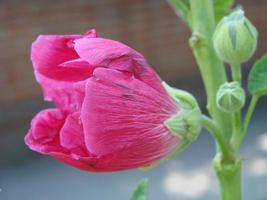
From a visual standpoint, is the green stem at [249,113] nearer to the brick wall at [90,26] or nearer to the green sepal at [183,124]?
the green sepal at [183,124]

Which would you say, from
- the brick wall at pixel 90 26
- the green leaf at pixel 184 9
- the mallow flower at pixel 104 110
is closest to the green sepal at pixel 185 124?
the mallow flower at pixel 104 110

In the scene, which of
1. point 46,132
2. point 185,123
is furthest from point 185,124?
point 46,132

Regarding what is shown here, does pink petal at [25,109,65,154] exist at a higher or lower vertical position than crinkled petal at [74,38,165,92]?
lower

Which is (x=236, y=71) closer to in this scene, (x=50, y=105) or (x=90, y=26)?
(x=50, y=105)

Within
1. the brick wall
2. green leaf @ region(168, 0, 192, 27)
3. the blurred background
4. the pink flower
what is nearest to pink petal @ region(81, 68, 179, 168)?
the pink flower

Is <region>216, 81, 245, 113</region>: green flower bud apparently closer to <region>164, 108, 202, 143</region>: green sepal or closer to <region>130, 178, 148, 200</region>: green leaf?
<region>164, 108, 202, 143</region>: green sepal

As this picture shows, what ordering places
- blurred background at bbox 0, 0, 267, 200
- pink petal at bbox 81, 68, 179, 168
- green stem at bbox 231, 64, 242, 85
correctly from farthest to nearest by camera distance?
1. blurred background at bbox 0, 0, 267, 200
2. green stem at bbox 231, 64, 242, 85
3. pink petal at bbox 81, 68, 179, 168

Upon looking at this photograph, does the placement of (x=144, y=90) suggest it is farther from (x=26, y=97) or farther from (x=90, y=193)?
(x=26, y=97)
